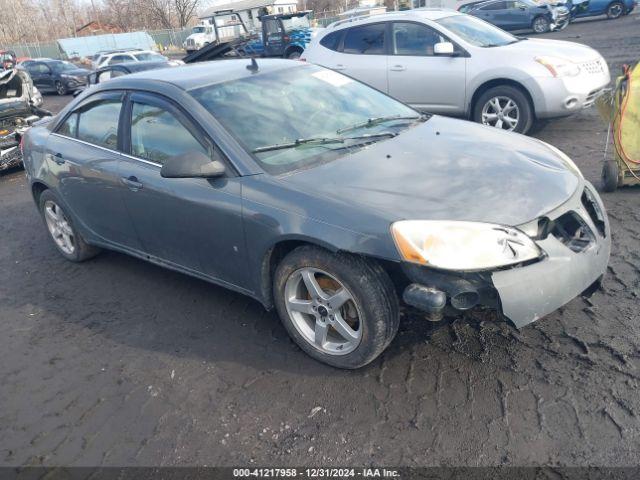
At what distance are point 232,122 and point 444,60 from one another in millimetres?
4929

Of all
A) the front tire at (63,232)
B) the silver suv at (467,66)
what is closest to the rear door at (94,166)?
the front tire at (63,232)

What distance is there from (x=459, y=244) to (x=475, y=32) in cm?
601

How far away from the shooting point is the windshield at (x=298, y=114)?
335 cm

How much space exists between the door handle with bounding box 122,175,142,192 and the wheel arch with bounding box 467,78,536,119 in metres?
5.05

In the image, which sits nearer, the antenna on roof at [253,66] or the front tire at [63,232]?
the antenna on roof at [253,66]

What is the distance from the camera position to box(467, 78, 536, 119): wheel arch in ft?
22.8

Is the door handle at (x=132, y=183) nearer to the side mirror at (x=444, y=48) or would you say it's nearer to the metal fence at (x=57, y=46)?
the side mirror at (x=444, y=48)

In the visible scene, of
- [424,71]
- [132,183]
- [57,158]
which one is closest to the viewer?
[132,183]

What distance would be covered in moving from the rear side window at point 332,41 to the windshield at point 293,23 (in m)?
12.8

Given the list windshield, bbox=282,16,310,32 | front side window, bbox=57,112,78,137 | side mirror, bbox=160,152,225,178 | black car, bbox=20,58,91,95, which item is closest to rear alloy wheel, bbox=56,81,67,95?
black car, bbox=20,58,91,95

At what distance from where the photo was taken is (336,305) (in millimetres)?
3004

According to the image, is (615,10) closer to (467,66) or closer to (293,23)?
(293,23)

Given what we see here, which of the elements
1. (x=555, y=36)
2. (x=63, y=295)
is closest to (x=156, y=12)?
(x=555, y=36)

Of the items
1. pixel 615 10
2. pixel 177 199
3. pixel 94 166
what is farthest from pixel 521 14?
pixel 177 199
